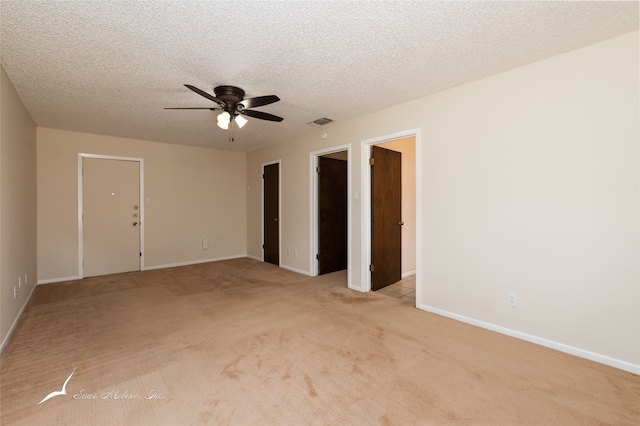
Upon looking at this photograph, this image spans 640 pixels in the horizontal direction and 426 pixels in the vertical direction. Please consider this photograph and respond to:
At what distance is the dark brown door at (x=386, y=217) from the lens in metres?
4.10

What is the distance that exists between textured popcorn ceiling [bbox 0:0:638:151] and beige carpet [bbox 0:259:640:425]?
247cm

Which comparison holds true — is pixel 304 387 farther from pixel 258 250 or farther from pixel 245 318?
pixel 258 250

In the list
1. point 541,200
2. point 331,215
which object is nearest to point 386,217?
point 331,215

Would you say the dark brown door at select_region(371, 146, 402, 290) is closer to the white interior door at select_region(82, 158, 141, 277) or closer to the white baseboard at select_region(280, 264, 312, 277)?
the white baseboard at select_region(280, 264, 312, 277)

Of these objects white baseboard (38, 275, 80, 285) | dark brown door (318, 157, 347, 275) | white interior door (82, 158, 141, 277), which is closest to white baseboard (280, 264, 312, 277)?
dark brown door (318, 157, 347, 275)

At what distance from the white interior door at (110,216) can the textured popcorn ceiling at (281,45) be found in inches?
67.5

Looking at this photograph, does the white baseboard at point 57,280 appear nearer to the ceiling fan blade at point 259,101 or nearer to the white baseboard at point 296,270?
the white baseboard at point 296,270

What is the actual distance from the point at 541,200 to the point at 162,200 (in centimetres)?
593

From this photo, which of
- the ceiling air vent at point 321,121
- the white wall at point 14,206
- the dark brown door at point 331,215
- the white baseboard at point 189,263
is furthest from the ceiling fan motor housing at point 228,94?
the white baseboard at point 189,263

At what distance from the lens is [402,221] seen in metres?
4.66

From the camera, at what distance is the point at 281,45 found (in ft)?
7.43

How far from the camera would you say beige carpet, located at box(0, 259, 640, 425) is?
170 centimetres

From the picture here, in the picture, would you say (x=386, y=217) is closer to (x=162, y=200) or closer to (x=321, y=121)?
(x=321, y=121)

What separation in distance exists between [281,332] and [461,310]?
6.23ft
